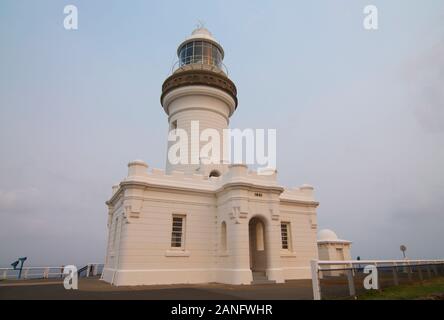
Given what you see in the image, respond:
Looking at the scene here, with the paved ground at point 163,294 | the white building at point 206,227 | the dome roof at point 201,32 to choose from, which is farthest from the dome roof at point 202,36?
the paved ground at point 163,294

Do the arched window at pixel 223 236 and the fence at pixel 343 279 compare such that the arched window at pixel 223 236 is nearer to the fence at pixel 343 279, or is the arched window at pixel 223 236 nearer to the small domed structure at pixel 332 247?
the fence at pixel 343 279

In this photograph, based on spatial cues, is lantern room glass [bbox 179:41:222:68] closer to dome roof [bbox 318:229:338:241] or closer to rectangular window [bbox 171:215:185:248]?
rectangular window [bbox 171:215:185:248]

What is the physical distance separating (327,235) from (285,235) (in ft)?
22.1

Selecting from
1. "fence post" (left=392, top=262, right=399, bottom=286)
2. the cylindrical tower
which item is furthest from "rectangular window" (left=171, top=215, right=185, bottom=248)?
"fence post" (left=392, top=262, right=399, bottom=286)

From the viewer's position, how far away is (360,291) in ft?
26.1

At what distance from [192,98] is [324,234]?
48.3 feet

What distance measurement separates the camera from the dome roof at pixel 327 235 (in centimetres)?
2189

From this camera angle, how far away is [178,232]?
14.8m

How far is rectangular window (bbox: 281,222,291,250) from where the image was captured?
1700 cm

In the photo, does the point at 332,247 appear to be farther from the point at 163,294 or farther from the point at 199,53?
the point at 199,53

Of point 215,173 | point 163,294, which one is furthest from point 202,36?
point 163,294
